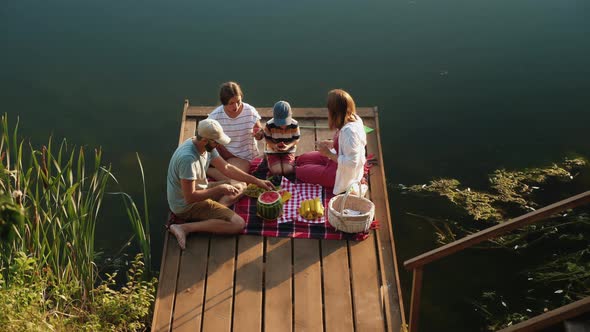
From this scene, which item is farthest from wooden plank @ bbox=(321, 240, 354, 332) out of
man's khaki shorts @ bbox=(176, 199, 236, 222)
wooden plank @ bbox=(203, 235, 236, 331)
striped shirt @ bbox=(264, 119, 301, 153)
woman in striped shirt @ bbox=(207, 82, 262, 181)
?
woman in striped shirt @ bbox=(207, 82, 262, 181)

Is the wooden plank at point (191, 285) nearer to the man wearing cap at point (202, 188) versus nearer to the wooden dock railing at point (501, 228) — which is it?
the man wearing cap at point (202, 188)

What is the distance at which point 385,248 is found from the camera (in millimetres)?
4441

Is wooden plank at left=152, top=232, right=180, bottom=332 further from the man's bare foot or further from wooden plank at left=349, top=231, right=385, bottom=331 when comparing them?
wooden plank at left=349, top=231, right=385, bottom=331

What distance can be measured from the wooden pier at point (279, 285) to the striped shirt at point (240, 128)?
902 mm

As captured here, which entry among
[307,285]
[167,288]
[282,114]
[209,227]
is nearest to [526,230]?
[307,285]

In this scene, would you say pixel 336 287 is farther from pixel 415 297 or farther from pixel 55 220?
pixel 55 220

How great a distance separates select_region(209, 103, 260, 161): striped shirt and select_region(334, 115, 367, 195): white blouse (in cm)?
86

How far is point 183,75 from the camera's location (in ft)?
24.6

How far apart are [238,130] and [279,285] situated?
146 cm

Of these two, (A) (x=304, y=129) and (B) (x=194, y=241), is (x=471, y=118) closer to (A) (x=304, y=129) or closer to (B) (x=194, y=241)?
(A) (x=304, y=129)

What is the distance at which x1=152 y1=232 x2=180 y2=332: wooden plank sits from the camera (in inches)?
154

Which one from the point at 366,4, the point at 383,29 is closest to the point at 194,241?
the point at 383,29

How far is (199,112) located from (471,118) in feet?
10.1

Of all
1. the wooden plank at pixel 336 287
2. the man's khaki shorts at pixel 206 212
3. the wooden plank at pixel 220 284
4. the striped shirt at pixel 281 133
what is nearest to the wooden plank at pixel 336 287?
the wooden plank at pixel 336 287
